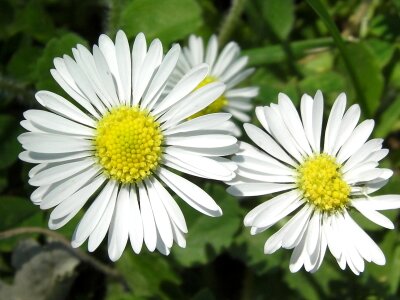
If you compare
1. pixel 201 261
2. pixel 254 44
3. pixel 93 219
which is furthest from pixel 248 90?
pixel 93 219

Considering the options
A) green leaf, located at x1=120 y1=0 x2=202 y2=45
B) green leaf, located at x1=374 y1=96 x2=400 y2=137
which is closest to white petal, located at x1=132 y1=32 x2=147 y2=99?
green leaf, located at x1=120 y1=0 x2=202 y2=45

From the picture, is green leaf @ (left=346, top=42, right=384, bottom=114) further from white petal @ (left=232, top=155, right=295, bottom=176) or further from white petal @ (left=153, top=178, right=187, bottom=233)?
white petal @ (left=153, top=178, right=187, bottom=233)

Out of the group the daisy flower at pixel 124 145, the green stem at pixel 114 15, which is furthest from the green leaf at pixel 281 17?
the daisy flower at pixel 124 145

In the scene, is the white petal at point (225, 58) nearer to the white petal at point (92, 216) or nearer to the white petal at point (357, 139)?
the white petal at point (357, 139)

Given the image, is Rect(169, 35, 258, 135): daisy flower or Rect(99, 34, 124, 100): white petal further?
Rect(169, 35, 258, 135): daisy flower

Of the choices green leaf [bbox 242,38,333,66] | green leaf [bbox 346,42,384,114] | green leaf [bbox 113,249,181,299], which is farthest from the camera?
green leaf [bbox 242,38,333,66]
